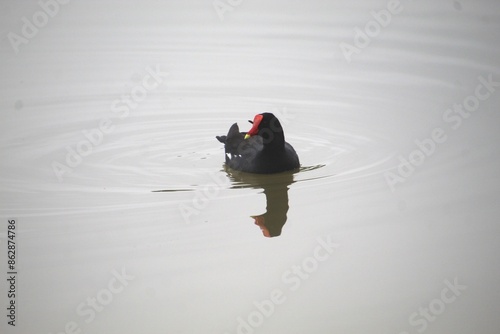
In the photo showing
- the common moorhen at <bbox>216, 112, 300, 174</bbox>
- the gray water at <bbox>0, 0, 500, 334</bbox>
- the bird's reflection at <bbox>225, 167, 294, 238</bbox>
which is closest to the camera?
the gray water at <bbox>0, 0, 500, 334</bbox>

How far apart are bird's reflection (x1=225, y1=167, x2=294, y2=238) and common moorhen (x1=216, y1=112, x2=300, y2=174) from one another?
8 cm

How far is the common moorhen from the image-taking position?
783cm

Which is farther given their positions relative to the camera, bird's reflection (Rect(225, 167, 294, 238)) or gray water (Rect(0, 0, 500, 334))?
bird's reflection (Rect(225, 167, 294, 238))

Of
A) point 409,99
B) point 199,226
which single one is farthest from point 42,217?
point 409,99

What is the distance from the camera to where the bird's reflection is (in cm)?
665

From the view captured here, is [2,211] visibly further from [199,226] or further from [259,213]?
[259,213]

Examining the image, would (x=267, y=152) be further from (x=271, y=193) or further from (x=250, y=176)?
(x=271, y=193)

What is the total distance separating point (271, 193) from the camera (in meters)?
7.41

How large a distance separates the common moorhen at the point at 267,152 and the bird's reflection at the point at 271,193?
0.08m

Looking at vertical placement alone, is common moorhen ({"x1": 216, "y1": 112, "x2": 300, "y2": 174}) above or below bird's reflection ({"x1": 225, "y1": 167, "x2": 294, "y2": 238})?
above

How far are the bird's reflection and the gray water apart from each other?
0.03 metres

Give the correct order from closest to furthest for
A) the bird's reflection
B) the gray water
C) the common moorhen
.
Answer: the gray water < the bird's reflection < the common moorhen

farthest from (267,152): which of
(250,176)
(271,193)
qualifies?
(271,193)

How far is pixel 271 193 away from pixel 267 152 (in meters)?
0.61
